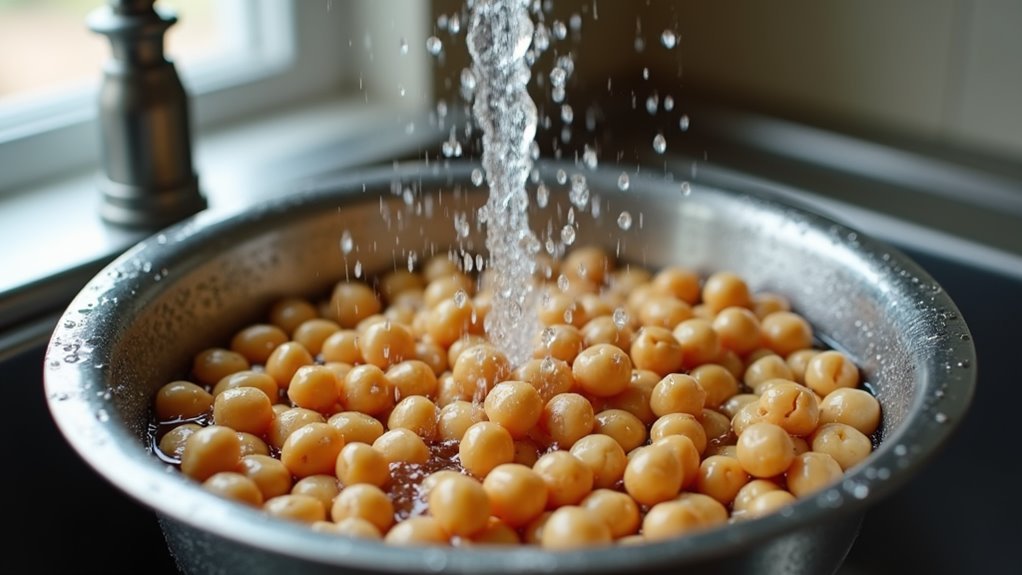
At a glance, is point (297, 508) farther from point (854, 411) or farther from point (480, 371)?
point (854, 411)

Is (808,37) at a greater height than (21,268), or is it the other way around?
(808,37)

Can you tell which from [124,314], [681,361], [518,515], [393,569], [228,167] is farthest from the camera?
[228,167]

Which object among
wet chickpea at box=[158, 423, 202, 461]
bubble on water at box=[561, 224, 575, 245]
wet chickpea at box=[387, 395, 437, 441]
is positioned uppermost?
bubble on water at box=[561, 224, 575, 245]

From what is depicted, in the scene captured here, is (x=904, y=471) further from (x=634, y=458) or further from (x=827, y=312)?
(x=827, y=312)

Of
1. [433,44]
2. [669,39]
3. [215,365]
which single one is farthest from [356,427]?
[669,39]

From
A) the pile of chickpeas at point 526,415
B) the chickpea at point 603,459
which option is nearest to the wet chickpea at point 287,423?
the pile of chickpeas at point 526,415

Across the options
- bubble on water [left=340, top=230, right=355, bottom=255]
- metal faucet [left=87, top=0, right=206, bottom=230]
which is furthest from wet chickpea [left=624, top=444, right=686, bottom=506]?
metal faucet [left=87, top=0, right=206, bottom=230]

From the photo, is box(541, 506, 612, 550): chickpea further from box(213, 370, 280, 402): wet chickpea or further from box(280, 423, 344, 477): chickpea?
box(213, 370, 280, 402): wet chickpea

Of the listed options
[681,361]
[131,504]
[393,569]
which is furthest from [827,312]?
[131,504]
